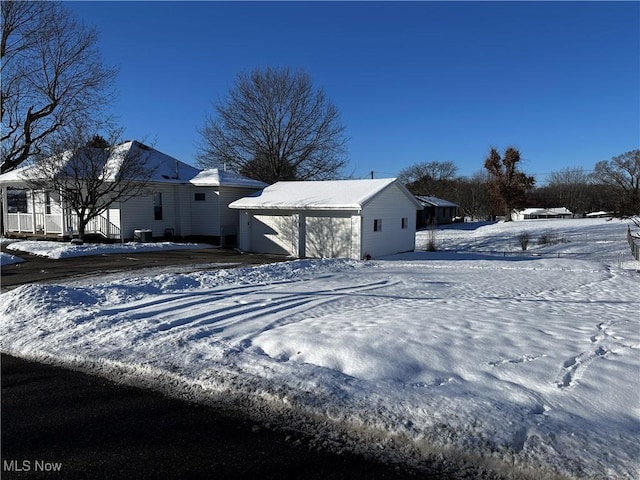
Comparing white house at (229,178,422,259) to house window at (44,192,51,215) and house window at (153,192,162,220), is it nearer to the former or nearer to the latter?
house window at (153,192,162,220)

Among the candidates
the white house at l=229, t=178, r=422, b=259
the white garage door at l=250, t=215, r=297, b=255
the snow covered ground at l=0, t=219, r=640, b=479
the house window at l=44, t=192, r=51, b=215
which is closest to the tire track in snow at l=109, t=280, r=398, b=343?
the snow covered ground at l=0, t=219, r=640, b=479

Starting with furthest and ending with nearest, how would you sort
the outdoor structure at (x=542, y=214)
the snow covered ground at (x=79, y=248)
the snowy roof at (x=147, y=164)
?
1. the outdoor structure at (x=542, y=214)
2. the snowy roof at (x=147, y=164)
3. the snow covered ground at (x=79, y=248)

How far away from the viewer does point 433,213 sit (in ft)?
188

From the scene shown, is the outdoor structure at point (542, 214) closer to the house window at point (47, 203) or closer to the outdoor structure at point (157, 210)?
the outdoor structure at point (157, 210)

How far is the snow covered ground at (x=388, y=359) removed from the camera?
3301 mm

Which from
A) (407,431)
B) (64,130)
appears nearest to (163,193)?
(64,130)

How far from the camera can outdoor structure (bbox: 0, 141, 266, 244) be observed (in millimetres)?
24172

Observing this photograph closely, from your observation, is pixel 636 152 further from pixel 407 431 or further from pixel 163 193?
pixel 407 431

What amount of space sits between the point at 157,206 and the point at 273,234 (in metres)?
7.70

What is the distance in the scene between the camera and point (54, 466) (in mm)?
3125

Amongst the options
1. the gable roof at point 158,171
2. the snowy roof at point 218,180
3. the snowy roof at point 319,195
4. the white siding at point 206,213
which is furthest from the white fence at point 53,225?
the snowy roof at point 319,195

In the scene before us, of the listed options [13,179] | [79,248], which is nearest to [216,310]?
[79,248]

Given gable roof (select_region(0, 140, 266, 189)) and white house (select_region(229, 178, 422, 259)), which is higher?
gable roof (select_region(0, 140, 266, 189))

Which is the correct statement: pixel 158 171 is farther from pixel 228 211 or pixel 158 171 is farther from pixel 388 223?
pixel 388 223
